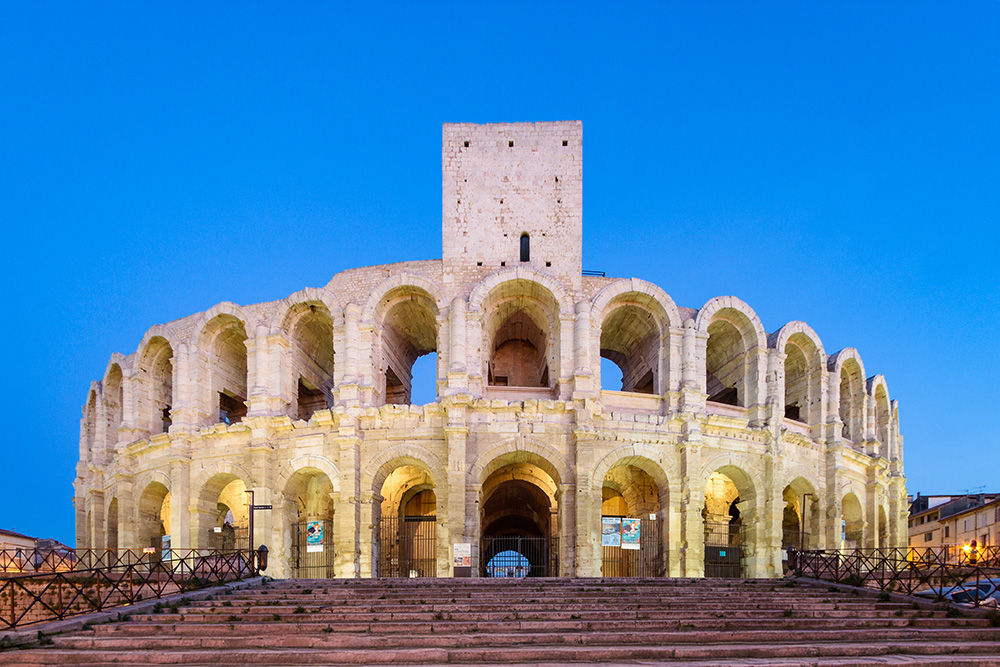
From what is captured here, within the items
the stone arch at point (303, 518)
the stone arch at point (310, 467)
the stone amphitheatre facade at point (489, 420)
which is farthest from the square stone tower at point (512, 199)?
the stone arch at point (303, 518)

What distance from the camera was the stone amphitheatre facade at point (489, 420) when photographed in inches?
961

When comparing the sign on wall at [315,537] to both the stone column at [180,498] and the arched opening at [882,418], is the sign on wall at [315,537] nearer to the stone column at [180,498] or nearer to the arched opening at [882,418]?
the stone column at [180,498]

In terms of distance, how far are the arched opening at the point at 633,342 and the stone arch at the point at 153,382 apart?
16594 mm

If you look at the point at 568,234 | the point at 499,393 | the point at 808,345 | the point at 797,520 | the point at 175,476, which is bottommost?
the point at 797,520

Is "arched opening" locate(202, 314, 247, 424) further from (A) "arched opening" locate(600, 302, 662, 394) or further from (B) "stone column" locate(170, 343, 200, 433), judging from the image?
(A) "arched opening" locate(600, 302, 662, 394)

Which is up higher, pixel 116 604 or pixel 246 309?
pixel 246 309

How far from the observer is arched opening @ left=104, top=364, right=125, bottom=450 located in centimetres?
3125

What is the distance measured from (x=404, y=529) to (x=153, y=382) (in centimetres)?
1122

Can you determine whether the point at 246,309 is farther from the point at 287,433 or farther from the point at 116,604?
the point at 116,604

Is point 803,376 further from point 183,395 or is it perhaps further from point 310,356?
point 183,395

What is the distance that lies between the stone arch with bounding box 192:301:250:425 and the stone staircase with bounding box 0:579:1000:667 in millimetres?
12846

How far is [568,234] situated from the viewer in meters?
27.4

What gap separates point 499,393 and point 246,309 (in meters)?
9.63

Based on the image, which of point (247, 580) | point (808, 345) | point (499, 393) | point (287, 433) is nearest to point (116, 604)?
point (247, 580)
